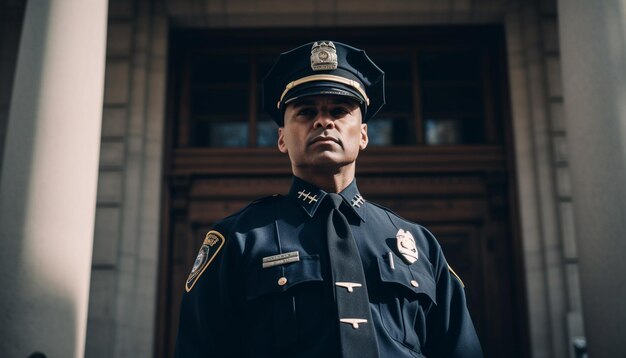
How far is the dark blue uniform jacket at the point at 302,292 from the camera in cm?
245

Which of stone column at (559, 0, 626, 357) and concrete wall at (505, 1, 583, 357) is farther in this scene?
concrete wall at (505, 1, 583, 357)

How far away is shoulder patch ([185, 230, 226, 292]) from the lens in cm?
264

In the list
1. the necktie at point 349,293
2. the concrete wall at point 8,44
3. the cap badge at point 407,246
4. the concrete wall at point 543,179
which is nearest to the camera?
the necktie at point 349,293

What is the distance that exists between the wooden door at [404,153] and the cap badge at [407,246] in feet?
14.2

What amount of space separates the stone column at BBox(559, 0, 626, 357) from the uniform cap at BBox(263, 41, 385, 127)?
2.75 metres

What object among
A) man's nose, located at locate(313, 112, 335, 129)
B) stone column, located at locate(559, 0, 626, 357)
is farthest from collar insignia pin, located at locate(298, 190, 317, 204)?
stone column, located at locate(559, 0, 626, 357)

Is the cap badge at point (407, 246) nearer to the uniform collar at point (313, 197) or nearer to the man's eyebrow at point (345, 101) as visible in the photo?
the uniform collar at point (313, 197)

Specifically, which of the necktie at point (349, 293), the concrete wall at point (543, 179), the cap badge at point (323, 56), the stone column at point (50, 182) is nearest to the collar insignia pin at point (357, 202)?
the necktie at point (349, 293)

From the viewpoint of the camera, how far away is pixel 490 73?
25.0 feet

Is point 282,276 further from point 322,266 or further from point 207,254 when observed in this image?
point 207,254

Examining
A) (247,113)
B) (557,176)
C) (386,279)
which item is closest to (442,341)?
(386,279)

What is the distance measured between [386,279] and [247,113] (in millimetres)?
5133

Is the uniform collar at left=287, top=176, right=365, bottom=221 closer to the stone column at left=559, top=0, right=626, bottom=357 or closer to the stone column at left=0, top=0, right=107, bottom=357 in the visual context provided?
the stone column at left=0, top=0, right=107, bottom=357

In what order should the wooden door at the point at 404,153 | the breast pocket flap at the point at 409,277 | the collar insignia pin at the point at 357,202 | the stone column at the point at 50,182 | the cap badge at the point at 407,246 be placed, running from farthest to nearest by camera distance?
the wooden door at the point at 404,153, the stone column at the point at 50,182, the collar insignia pin at the point at 357,202, the cap badge at the point at 407,246, the breast pocket flap at the point at 409,277
